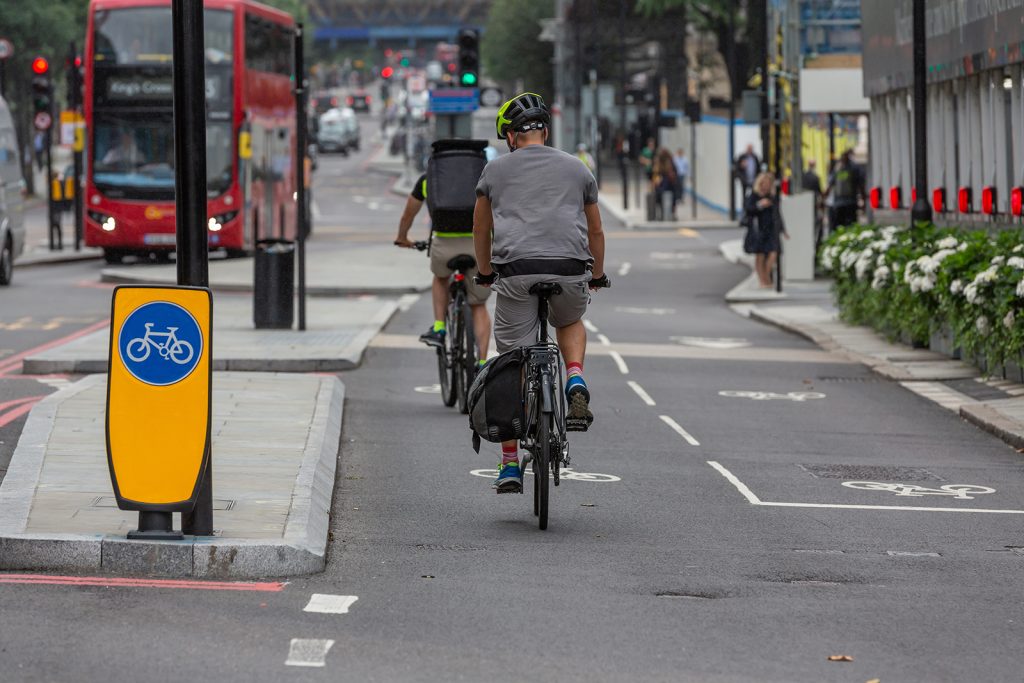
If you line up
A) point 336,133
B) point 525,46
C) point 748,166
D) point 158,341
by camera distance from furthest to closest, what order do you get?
point 336,133
point 525,46
point 748,166
point 158,341

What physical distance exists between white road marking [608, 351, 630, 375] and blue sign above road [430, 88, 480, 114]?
8.74m

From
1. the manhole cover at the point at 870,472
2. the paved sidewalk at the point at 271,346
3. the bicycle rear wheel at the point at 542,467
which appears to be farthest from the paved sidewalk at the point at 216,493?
the manhole cover at the point at 870,472

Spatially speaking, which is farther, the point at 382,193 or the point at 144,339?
the point at 382,193

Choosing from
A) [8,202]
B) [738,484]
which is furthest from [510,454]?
[8,202]

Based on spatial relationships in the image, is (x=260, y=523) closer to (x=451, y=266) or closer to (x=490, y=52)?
(x=451, y=266)

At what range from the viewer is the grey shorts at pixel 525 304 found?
333 inches

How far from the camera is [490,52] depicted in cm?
9319

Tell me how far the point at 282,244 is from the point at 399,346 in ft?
6.04

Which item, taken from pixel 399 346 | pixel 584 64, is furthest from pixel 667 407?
pixel 584 64

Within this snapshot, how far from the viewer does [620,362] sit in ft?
57.7

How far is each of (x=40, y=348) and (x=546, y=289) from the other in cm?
1077

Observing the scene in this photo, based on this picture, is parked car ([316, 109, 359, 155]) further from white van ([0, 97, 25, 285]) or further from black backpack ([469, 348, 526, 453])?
black backpack ([469, 348, 526, 453])

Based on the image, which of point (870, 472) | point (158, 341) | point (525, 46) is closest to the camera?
point (158, 341)

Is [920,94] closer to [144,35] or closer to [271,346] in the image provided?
[271,346]
